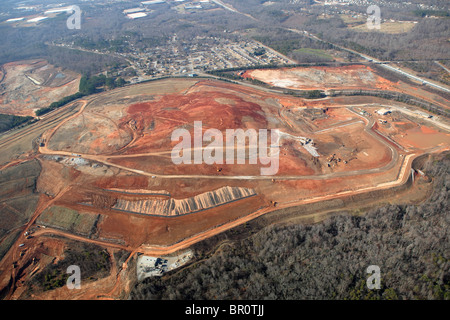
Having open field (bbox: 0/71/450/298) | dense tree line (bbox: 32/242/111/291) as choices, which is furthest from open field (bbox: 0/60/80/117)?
dense tree line (bbox: 32/242/111/291)

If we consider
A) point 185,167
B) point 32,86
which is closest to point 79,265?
point 185,167

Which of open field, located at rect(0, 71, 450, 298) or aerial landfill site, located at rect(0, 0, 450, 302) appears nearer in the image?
aerial landfill site, located at rect(0, 0, 450, 302)

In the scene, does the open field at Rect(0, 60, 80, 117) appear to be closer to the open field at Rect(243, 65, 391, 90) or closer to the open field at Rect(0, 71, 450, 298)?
the open field at Rect(0, 71, 450, 298)

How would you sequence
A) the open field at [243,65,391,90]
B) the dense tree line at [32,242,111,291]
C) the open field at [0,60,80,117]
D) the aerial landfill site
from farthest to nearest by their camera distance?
the open field at [243,65,391,90] < the open field at [0,60,80,117] < the aerial landfill site < the dense tree line at [32,242,111,291]

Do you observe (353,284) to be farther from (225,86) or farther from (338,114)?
(225,86)

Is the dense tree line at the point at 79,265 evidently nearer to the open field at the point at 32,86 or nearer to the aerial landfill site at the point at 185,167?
the aerial landfill site at the point at 185,167

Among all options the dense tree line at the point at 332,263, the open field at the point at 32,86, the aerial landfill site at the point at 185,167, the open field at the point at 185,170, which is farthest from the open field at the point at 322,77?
the open field at the point at 32,86

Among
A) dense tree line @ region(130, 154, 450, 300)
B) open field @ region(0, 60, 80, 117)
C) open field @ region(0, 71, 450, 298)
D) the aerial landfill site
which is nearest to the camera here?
dense tree line @ region(130, 154, 450, 300)
